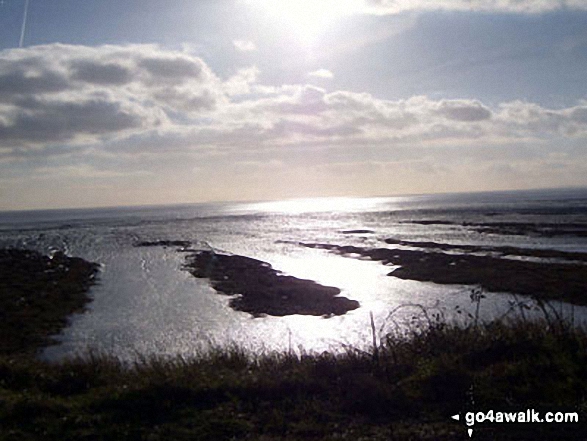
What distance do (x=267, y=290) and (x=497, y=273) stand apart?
52.3 ft

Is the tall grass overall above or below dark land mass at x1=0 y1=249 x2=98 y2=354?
above

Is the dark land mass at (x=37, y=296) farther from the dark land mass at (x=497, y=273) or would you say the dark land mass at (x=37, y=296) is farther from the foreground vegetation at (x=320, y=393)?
the dark land mass at (x=497, y=273)

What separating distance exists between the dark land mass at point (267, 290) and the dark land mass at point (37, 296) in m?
9.05

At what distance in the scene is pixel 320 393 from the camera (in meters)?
7.81

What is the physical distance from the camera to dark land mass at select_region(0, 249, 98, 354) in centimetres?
2436

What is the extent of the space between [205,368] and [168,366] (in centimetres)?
60

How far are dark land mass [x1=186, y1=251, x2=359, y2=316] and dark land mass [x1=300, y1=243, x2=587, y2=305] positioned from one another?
847 centimetres

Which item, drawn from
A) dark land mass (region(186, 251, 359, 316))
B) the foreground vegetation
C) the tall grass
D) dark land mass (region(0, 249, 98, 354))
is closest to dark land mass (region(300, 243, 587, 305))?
dark land mass (region(186, 251, 359, 316))

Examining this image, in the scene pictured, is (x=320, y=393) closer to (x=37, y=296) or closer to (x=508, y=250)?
(x=37, y=296)

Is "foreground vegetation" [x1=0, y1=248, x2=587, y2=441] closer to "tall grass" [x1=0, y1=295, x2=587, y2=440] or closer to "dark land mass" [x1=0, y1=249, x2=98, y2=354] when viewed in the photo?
"tall grass" [x1=0, y1=295, x2=587, y2=440]

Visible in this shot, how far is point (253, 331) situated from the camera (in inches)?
988

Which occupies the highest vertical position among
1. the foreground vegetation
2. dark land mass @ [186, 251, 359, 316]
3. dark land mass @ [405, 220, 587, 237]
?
the foreground vegetation

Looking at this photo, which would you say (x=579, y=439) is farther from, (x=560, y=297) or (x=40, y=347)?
(x=560, y=297)

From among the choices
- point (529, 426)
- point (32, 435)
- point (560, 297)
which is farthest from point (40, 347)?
point (560, 297)
